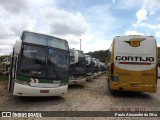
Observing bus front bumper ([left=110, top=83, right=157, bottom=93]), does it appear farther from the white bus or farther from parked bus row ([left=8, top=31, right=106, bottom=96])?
the white bus

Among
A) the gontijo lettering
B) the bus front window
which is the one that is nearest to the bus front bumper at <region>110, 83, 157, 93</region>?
the gontijo lettering

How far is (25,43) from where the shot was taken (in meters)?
10.5

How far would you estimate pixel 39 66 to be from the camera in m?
10.8

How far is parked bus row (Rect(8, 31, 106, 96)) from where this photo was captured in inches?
402

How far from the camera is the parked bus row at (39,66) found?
33.5ft

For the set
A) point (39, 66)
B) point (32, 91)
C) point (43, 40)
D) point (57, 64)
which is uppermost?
point (43, 40)

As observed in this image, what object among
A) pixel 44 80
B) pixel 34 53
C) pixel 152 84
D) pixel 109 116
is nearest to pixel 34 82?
pixel 44 80

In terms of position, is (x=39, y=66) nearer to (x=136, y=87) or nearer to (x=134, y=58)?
(x=134, y=58)

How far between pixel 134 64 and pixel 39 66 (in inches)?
192

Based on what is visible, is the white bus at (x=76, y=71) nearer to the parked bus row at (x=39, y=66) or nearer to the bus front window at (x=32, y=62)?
the parked bus row at (x=39, y=66)

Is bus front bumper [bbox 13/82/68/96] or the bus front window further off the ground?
the bus front window

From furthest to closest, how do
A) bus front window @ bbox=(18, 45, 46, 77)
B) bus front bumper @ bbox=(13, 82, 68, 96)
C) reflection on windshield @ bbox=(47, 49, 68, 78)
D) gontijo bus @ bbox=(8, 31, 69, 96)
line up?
1. reflection on windshield @ bbox=(47, 49, 68, 78)
2. bus front window @ bbox=(18, 45, 46, 77)
3. gontijo bus @ bbox=(8, 31, 69, 96)
4. bus front bumper @ bbox=(13, 82, 68, 96)

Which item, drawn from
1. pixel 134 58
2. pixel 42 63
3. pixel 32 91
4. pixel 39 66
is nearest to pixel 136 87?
pixel 134 58

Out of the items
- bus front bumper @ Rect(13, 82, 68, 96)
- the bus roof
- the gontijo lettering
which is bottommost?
bus front bumper @ Rect(13, 82, 68, 96)
